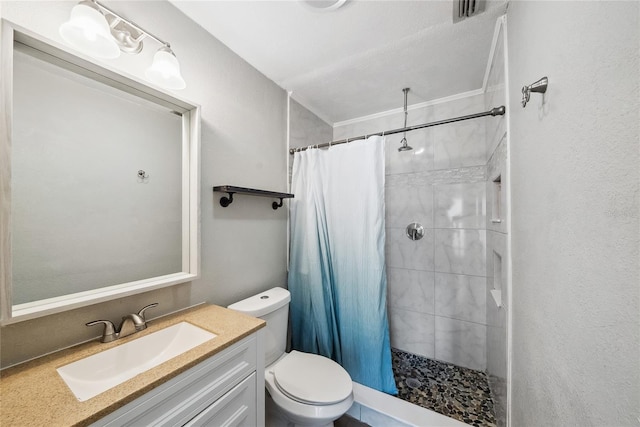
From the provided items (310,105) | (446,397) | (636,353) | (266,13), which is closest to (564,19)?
(636,353)

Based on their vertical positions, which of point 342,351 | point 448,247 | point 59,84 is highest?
point 59,84

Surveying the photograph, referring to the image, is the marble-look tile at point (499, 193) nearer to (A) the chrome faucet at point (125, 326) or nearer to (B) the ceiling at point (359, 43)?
(B) the ceiling at point (359, 43)

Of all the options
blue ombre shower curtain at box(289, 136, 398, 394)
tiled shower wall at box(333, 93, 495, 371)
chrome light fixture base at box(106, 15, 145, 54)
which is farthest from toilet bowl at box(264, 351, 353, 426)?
chrome light fixture base at box(106, 15, 145, 54)

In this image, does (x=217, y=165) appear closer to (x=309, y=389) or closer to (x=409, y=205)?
(x=309, y=389)

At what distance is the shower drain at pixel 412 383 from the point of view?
1.69 metres

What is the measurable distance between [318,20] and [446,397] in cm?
253

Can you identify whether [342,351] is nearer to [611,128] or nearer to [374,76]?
[611,128]

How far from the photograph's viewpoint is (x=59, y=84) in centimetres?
83

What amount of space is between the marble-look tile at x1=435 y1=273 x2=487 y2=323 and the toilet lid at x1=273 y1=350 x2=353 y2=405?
114cm

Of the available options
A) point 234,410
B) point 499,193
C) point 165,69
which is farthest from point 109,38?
point 499,193

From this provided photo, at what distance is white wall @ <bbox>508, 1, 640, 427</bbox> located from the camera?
0.38 meters

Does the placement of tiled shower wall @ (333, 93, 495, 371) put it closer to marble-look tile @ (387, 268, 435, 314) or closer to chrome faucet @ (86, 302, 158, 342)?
marble-look tile @ (387, 268, 435, 314)

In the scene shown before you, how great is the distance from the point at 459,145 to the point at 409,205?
0.64 meters

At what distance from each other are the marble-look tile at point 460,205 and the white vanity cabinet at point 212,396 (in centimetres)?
171
